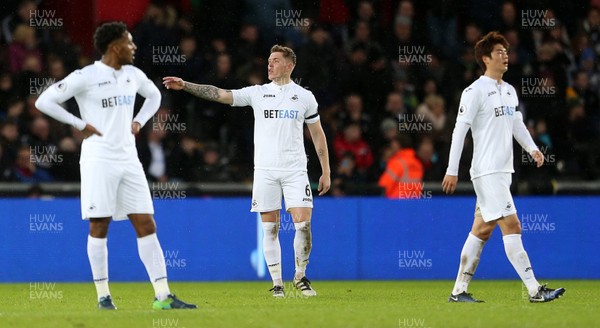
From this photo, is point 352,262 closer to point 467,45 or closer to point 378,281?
point 378,281

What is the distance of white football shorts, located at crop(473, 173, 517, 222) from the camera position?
11.3 metres

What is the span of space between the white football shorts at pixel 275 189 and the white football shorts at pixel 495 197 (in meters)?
2.10

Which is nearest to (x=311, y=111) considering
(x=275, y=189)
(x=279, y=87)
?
(x=279, y=87)

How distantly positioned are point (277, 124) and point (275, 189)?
652 millimetres

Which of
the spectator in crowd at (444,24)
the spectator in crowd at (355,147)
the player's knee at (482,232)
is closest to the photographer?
the player's knee at (482,232)

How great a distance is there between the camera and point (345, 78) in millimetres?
18969

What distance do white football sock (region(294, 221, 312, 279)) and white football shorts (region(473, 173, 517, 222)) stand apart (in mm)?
2179

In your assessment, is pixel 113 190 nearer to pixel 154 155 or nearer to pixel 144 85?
pixel 144 85

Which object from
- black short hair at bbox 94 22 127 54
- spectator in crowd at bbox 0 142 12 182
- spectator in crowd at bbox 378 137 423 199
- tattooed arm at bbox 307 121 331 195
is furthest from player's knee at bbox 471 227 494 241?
spectator in crowd at bbox 0 142 12 182

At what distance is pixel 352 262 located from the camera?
16.7 m

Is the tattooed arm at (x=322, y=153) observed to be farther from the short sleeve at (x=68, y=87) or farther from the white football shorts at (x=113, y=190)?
the short sleeve at (x=68, y=87)

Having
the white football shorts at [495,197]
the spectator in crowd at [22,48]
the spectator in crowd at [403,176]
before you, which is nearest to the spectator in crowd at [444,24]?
the spectator in crowd at [403,176]

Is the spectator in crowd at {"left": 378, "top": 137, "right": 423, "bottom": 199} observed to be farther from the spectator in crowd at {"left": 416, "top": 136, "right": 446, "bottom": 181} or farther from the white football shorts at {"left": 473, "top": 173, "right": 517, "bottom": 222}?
the white football shorts at {"left": 473, "top": 173, "right": 517, "bottom": 222}

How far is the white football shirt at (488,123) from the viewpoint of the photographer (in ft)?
37.4
